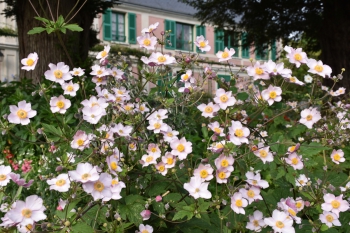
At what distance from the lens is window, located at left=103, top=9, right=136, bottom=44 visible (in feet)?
60.9

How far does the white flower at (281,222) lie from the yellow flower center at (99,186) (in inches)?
20.8

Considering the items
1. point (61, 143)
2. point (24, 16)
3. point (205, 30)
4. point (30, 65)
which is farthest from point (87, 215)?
point (205, 30)

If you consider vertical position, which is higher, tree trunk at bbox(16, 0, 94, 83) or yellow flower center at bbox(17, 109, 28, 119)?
tree trunk at bbox(16, 0, 94, 83)

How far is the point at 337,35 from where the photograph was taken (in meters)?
7.60

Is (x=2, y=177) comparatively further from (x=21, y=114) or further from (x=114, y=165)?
(x=114, y=165)

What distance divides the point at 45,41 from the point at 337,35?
525 centimetres

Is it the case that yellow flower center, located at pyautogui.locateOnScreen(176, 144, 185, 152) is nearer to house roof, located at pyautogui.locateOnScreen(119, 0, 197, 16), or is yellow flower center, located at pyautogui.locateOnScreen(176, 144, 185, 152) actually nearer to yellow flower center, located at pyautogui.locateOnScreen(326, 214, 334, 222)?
yellow flower center, located at pyautogui.locateOnScreen(326, 214, 334, 222)

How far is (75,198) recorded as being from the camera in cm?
128

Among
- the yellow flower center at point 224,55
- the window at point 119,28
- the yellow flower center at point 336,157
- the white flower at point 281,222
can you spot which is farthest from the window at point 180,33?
the white flower at point 281,222

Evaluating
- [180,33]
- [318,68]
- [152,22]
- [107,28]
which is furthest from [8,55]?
[318,68]

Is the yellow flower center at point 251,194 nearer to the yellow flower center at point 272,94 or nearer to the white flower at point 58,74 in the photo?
the yellow flower center at point 272,94

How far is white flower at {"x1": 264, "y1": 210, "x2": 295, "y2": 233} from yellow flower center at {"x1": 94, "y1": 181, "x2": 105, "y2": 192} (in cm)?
53

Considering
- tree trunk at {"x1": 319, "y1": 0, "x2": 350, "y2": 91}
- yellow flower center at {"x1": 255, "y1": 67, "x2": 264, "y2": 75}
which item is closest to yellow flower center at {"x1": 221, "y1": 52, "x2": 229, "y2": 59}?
yellow flower center at {"x1": 255, "y1": 67, "x2": 264, "y2": 75}

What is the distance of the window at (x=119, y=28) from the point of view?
18562 millimetres
